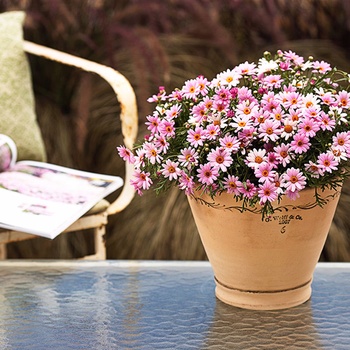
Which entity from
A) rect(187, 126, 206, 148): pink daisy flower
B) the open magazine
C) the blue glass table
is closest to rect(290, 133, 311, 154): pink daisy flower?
rect(187, 126, 206, 148): pink daisy flower

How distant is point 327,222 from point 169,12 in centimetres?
131

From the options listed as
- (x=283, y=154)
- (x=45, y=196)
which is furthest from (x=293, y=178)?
(x=45, y=196)

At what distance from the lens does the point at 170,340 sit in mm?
915

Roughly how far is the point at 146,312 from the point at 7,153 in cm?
75

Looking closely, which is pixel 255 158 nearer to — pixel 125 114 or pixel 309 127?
pixel 309 127

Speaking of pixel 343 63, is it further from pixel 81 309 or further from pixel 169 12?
pixel 81 309

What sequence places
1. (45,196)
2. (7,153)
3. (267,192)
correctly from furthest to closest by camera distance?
(7,153) < (45,196) < (267,192)

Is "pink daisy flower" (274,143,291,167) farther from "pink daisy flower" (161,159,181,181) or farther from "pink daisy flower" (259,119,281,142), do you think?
"pink daisy flower" (161,159,181,181)

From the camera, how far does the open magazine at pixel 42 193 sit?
133cm

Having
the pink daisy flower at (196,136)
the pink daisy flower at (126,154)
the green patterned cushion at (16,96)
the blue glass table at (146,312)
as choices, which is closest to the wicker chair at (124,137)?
the green patterned cushion at (16,96)

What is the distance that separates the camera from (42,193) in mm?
1499

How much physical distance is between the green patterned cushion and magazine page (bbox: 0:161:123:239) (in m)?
0.06

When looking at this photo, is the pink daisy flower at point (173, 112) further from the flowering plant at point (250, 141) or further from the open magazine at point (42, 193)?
the open magazine at point (42, 193)

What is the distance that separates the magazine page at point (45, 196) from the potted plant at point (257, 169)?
38 cm
